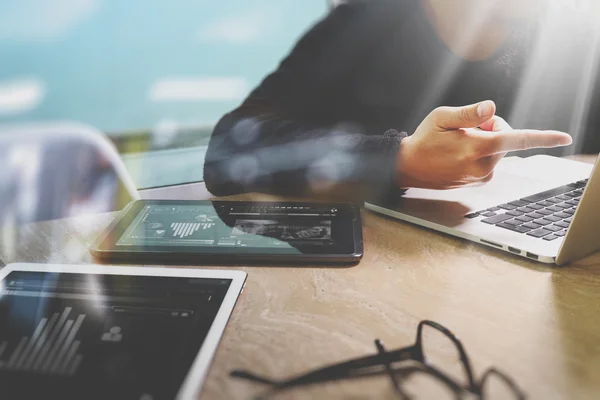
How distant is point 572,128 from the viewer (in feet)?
4.51

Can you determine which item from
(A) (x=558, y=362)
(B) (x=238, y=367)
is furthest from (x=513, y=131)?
(B) (x=238, y=367)

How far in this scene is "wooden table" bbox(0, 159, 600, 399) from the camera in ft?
1.21

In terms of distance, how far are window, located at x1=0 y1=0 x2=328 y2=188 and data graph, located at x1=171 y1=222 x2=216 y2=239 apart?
1.08 m

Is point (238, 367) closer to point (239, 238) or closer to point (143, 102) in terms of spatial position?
point (239, 238)

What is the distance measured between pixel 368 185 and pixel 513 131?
22cm

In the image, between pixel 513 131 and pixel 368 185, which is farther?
pixel 368 185

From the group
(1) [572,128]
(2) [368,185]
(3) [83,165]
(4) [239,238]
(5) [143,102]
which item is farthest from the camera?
(5) [143,102]

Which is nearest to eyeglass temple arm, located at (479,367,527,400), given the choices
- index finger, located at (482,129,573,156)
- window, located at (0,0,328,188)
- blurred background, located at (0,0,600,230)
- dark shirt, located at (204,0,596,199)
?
Answer: index finger, located at (482,129,573,156)

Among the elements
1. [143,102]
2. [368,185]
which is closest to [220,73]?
[143,102]

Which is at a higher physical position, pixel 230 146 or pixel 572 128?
pixel 230 146

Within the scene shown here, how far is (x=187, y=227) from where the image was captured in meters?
0.61

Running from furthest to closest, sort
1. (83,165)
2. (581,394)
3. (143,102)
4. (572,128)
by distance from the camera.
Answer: (143,102)
(572,128)
(83,165)
(581,394)

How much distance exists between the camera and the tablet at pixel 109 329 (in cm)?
35

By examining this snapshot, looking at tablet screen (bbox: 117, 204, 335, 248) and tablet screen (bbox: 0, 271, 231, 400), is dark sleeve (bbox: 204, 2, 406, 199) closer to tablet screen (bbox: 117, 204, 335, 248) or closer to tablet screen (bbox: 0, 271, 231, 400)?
tablet screen (bbox: 117, 204, 335, 248)
